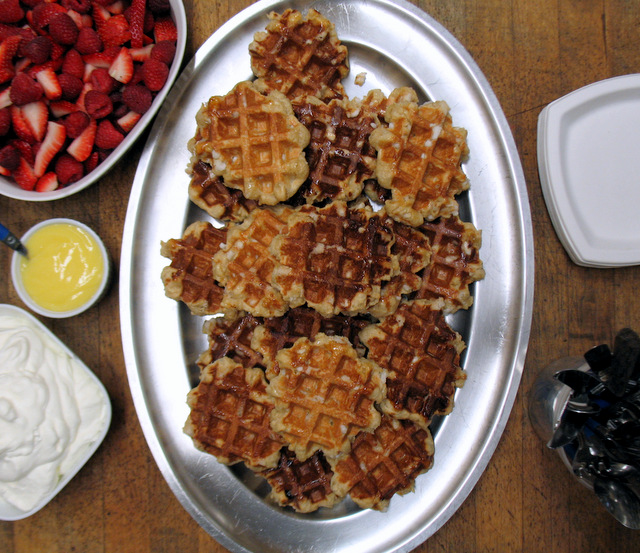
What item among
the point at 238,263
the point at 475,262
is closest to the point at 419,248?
the point at 475,262

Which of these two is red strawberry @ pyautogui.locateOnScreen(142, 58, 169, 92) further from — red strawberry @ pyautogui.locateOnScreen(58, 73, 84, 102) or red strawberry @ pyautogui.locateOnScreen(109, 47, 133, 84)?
red strawberry @ pyautogui.locateOnScreen(58, 73, 84, 102)

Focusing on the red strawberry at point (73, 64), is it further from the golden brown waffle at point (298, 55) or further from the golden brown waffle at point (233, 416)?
the golden brown waffle at point (233, 416)

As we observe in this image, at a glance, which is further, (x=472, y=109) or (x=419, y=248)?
(x=472, y=109)

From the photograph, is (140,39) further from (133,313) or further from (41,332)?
(41,332)

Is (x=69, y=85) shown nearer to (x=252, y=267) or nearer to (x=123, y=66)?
(x=123, y=66)

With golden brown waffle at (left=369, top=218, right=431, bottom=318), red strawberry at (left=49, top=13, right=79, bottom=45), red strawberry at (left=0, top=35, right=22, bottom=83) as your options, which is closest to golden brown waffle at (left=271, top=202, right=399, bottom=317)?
golden brown waffle at (left=369, top=218, right=431, bottom=318)

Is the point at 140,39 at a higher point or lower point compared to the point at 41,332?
higher

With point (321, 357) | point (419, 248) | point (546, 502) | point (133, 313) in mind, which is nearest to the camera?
point (321, 357)

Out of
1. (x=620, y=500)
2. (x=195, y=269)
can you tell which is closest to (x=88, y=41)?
(x=195, y=269)
